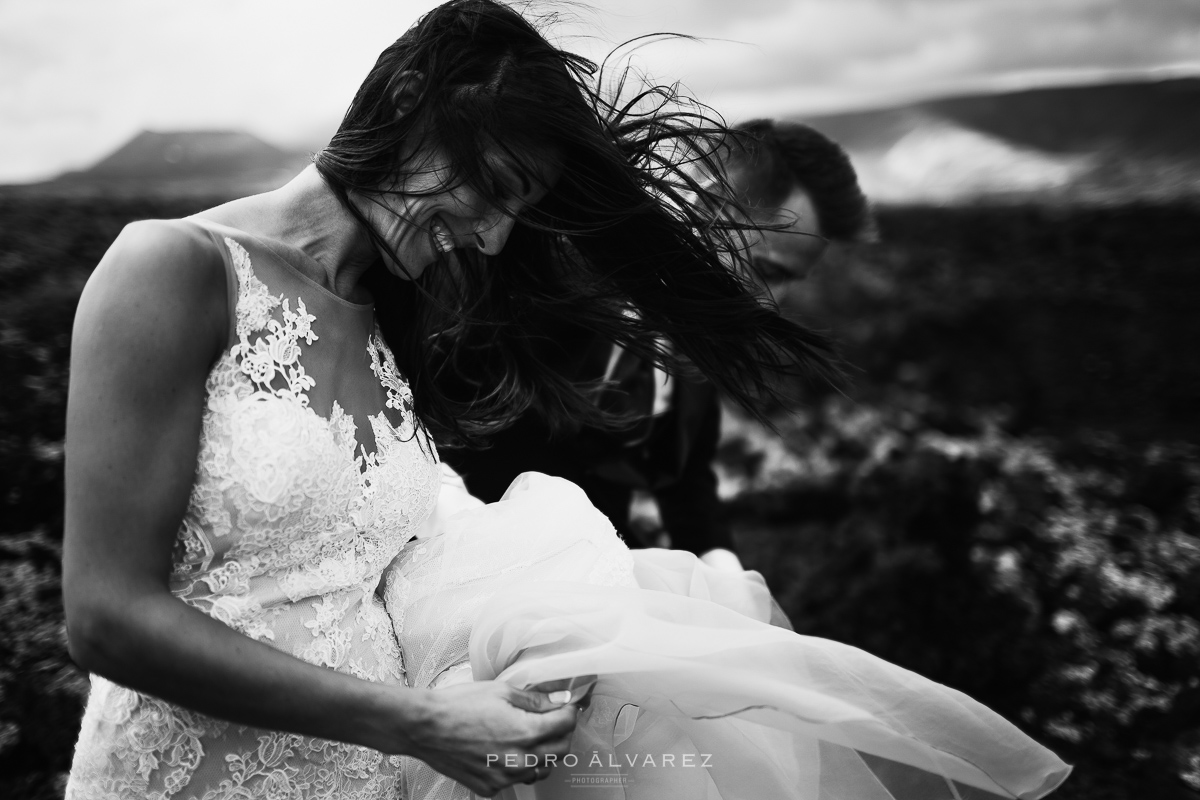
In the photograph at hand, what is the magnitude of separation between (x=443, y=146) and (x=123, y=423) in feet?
2.07

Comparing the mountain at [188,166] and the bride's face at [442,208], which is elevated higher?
the bride's face at [442,208]

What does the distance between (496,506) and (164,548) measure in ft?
2.15

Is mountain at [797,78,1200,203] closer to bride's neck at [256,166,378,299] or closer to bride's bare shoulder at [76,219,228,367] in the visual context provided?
bride's neck at [256,166,378,299]

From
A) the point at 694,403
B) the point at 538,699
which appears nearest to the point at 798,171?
the point at 694,403

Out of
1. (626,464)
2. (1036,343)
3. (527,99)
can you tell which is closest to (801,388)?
(1036,343)

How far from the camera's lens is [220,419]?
1.14 m

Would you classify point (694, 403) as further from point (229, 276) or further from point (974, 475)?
point (974, 475)

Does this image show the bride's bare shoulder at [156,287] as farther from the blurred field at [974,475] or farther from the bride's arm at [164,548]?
the blurred field at [974,475]

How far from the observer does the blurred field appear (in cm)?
276

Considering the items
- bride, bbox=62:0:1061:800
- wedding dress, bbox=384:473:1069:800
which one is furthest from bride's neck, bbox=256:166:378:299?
wedding dress, bbox=384:473:1069:800

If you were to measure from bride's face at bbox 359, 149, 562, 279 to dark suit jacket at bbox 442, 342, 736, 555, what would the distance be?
2.48 feet

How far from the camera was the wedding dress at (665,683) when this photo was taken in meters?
1.24

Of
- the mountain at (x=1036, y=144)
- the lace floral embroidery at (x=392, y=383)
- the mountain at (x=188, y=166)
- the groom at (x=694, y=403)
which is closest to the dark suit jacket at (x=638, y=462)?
the groom at (x=694, y=403)

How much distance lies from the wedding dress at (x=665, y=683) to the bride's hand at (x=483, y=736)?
62mm
